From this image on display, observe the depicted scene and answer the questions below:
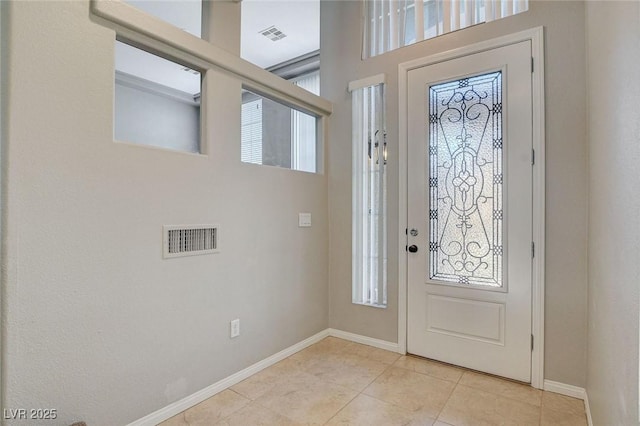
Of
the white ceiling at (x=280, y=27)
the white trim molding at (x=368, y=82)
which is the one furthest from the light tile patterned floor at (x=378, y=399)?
the white ceiling at (x=280, y=27)

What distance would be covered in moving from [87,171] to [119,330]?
0.86 m

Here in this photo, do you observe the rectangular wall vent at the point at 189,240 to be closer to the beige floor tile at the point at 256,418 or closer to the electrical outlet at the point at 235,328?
the electrical outlet at the point at 235,328

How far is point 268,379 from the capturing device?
7.89 ft

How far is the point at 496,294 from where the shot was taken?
244 cm

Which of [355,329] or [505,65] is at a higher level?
[505,65]

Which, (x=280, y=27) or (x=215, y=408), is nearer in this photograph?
(x=215, y=408)

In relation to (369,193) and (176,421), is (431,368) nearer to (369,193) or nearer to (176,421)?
(369,193)

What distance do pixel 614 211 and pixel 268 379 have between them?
2308 millimetres

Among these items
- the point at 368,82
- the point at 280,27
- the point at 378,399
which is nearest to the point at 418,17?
the point at 368,82

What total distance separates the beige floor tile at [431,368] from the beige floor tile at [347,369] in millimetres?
185

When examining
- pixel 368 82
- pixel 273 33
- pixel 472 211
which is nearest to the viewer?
pixel 472 211

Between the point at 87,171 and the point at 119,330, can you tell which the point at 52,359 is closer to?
the point at 119,330

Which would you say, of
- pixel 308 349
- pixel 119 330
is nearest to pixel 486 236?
pixel 308 349

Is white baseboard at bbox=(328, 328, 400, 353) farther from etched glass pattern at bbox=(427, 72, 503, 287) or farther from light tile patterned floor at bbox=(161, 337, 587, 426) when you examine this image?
etched glass pattern at bbox=(427, 72, 503, 287)
